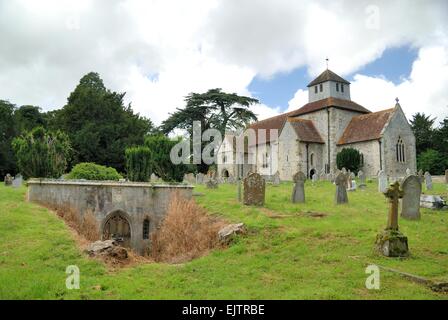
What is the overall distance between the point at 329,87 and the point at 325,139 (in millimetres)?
6655

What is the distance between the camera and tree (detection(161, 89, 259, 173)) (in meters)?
46.3

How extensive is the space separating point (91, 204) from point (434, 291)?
14497mm

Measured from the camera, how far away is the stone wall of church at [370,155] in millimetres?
36594

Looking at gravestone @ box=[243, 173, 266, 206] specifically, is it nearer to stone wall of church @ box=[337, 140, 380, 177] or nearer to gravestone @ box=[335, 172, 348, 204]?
gravestone @ box=[335, 172, 348, 204]

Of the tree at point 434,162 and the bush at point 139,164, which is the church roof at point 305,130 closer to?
the tree at point 434,162

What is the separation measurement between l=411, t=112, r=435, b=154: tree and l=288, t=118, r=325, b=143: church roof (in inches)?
854

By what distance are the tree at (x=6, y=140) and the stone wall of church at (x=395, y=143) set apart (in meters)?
36.8

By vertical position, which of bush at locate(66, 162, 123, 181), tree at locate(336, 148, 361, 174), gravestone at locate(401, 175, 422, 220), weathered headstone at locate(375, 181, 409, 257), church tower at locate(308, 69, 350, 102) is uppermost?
church tower at locate(308, 69, 350, 102)

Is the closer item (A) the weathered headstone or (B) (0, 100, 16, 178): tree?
(A) the weathered headstone

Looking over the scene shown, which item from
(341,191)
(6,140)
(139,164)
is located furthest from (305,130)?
(6,140)

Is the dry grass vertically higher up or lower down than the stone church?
lower down

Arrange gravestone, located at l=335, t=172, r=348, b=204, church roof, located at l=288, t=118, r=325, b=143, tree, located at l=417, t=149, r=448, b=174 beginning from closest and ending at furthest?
gravestone, located at l=335, t=172, r=348, b=204, church roof, located at l=288, t=118, r=325, b=143, tree, located at l=417, t=149, r=448, b=174

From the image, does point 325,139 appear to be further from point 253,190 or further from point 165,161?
point 253,190

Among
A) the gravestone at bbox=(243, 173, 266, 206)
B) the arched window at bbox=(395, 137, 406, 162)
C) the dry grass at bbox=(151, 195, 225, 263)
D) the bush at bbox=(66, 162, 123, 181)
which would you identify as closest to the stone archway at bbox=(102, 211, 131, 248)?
the dry grass at bbox=(151, 195, 225, 263)
